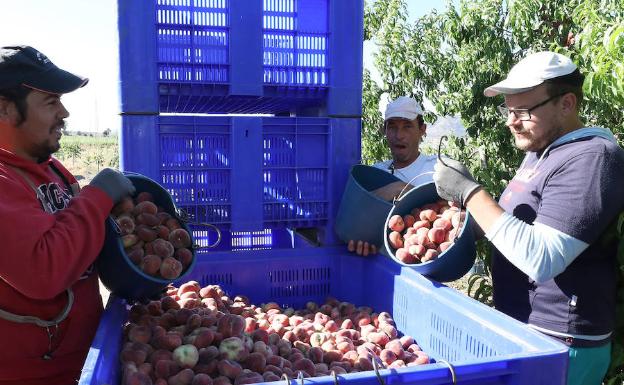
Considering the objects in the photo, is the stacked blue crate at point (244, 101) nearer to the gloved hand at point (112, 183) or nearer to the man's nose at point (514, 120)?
the gloved hand at point (112, 183)

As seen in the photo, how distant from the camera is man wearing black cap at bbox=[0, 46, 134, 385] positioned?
136 cm

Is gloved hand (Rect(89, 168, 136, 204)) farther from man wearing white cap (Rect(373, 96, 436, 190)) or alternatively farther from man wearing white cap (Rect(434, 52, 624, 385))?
man wearing white cap (Rect(373, 96, 436, 190))

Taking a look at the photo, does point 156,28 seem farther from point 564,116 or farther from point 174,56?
point 564,116

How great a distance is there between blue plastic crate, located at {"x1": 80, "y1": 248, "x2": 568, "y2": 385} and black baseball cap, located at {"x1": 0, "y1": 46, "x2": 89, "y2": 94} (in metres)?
0.74

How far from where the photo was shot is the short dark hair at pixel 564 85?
1819mm

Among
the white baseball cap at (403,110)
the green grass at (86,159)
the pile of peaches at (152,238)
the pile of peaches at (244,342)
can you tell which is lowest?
the green grass at (86,159)

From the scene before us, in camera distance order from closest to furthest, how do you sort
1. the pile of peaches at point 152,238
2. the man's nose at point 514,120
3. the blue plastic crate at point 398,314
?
1. the blue plastic crate at point 398,314
2. the pile of peaches at point 152,238
3. the man's nose at point 514,120

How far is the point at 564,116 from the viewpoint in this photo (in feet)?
6.09

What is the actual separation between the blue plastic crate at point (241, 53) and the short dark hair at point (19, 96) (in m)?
0.63

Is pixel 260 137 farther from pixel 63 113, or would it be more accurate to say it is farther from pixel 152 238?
pixel 63 113

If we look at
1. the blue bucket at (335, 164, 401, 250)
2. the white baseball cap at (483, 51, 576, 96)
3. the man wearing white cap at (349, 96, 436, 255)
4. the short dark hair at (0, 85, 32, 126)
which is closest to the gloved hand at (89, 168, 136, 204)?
the short dark hair at (0, 85, 32, 126)

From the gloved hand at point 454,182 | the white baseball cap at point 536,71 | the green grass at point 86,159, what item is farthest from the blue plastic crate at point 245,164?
the green grass at point 86,159

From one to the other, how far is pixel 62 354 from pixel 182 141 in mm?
999

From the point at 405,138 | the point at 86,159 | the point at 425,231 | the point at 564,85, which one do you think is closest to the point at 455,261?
the point at 425,231
